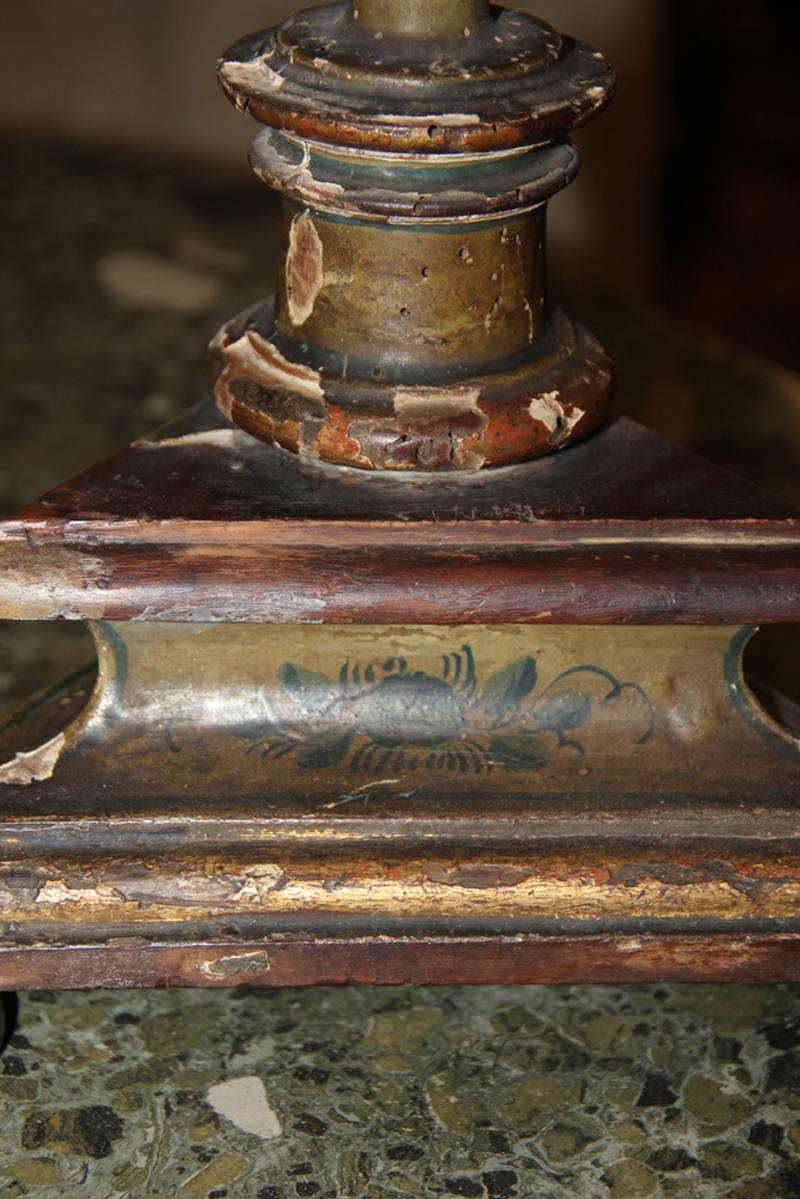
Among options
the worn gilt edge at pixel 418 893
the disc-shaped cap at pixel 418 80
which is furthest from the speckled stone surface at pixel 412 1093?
the disc-shaped cap at pixel 418 80

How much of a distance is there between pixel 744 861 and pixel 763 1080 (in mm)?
153

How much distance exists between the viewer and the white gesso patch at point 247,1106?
1.12 meters

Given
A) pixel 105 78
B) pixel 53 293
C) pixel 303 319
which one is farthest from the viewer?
pixel 105 78

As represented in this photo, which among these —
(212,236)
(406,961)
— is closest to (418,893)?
(406,961)

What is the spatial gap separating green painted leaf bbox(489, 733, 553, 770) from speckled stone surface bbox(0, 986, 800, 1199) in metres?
0.18

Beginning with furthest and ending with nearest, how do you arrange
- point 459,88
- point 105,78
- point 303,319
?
1. point 105,78
2. point 303,319
3. point 459,88

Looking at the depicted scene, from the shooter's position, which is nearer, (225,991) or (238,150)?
(225,991)

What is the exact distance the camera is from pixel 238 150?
3.01m

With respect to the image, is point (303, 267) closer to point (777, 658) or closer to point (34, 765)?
point (34, 765)

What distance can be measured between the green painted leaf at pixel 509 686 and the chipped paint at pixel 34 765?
256 mm

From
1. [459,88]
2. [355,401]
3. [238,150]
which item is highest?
[459,88]

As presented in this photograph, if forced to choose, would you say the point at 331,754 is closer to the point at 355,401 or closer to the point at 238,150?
the point at 355,401

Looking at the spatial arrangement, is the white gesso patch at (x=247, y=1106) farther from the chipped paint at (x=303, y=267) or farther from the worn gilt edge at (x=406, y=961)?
the chipped paint at (x=303, y=267)

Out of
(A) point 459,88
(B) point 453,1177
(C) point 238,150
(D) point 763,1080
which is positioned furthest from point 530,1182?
(C) point 238,150
